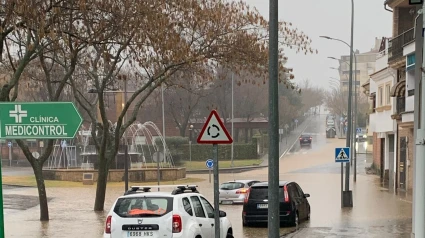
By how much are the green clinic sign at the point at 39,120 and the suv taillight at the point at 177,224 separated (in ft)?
14.3

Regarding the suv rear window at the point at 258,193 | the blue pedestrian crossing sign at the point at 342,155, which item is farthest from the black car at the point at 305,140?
the suv rear window at the point at 258,193

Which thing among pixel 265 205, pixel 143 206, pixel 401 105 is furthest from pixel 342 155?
pixel 143 206

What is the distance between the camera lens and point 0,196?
7117 mm

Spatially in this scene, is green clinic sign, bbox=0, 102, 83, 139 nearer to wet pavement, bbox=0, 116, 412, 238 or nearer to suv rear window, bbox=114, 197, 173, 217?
suv rear window, bbox=114, 197, 173, 217

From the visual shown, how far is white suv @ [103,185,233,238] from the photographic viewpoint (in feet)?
37.2

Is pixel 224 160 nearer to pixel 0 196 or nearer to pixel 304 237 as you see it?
pixel 304 237

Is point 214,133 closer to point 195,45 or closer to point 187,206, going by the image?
point 187,206

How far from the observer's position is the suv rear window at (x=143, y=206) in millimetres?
11508

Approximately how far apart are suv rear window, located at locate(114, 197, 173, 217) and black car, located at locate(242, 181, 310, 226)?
9.58 m

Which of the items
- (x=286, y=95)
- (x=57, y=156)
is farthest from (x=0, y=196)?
(x=286, y=95)

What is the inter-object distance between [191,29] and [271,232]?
1299 cm

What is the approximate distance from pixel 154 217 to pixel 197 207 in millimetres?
1335

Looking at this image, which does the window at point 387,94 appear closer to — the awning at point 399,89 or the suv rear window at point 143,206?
the awning at point 399,89

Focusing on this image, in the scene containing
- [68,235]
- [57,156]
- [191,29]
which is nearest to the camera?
[68,235]
